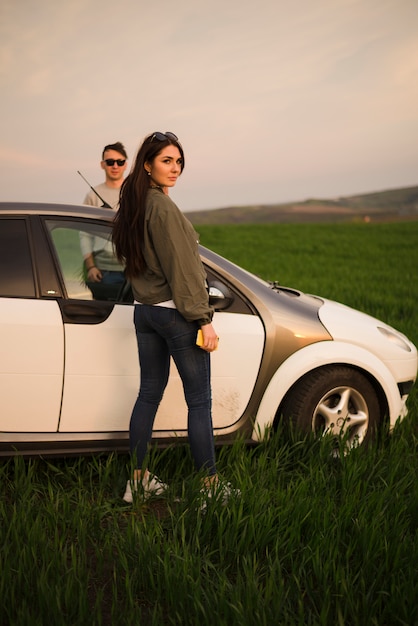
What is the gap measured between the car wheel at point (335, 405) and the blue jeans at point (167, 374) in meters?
0.75

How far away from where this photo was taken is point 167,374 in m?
3.08

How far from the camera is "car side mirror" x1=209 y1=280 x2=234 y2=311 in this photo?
3236 mm

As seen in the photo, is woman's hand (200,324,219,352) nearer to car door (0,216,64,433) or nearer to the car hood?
car door (0,216,64,433)

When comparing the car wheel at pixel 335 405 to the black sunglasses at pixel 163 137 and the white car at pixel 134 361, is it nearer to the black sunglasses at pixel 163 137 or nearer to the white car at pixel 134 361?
the white car at pixel 134 361

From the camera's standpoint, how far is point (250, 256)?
59.7ft

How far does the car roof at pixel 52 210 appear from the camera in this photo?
332cm

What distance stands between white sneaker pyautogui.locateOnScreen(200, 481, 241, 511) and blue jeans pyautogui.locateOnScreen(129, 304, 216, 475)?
0.13 meters

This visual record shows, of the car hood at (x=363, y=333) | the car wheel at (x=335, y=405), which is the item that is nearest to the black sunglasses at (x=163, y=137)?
the car hood at (x=363, y=333)

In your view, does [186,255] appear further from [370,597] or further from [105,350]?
[370,597]

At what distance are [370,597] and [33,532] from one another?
1419 mm

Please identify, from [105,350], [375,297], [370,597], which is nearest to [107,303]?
[105,350]

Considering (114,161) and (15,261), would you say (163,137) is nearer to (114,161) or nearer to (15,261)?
(15,261)

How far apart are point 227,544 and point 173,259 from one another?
1280 mm

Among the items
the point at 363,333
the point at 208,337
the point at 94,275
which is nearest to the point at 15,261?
the point at 94,275
